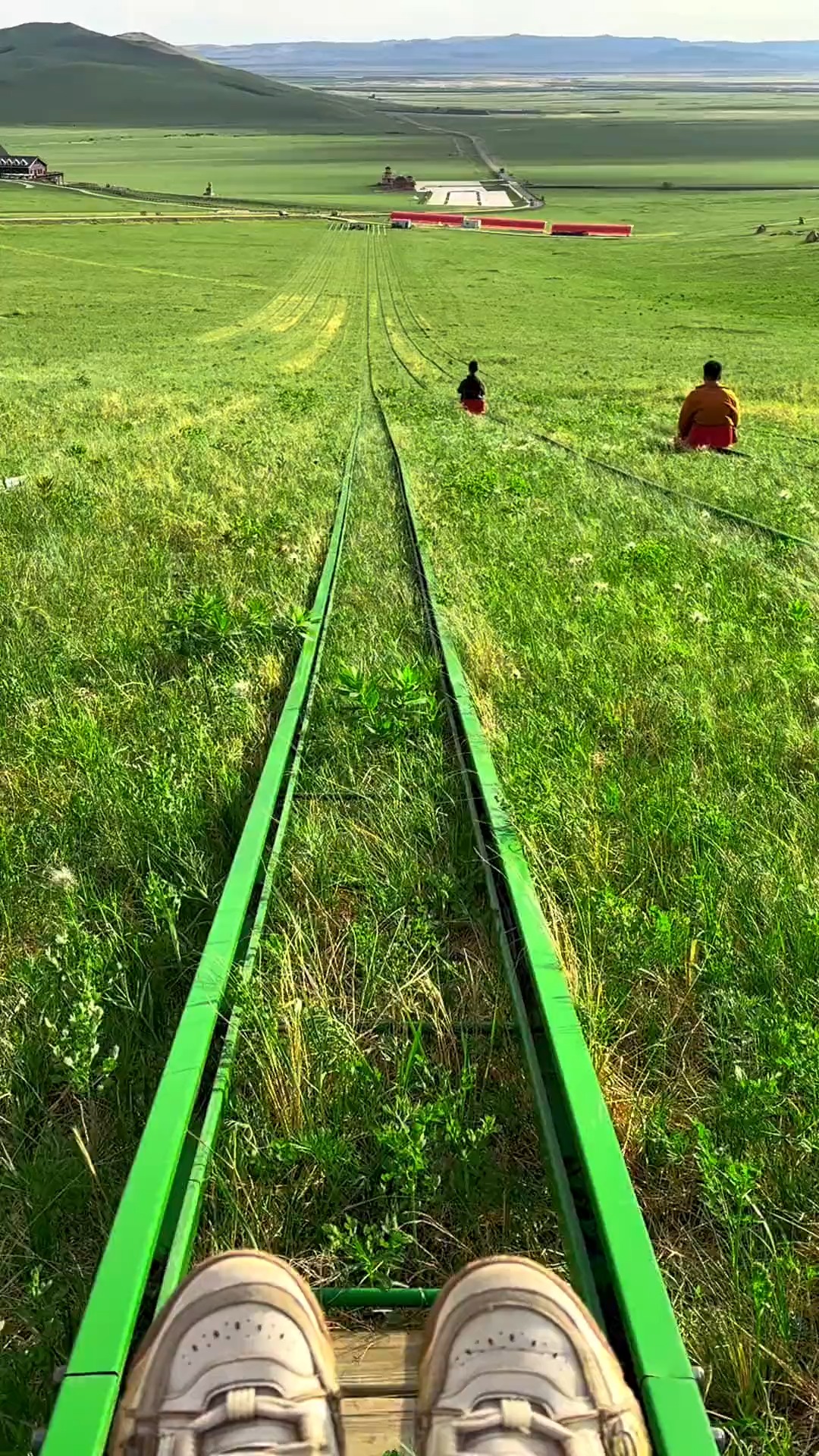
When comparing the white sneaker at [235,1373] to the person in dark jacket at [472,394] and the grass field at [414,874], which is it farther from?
the person in dark jacket at [472,394]

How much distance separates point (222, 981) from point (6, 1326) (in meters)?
0.93

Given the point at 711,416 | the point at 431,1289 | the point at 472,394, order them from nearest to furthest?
1. the point at 431,1289
2. the point at 711,416
3. the point at 472,394

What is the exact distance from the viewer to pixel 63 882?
336cm

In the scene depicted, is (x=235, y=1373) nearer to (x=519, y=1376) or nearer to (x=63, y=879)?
A: (x=519, y=1376)

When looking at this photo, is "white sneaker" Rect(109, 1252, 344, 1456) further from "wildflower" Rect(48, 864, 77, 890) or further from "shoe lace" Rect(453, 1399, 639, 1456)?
"wildflower" Rect(48, 864, 77, 890)

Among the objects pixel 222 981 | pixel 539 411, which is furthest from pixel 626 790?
pixel 539 411

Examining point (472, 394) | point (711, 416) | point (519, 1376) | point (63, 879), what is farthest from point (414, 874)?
point (472, 394)

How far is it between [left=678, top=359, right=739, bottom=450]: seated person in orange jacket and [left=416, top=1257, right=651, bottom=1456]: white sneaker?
42.3 feet

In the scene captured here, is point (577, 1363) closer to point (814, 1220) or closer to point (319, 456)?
point (814, 1220)

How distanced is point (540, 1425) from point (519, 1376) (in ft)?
0.29

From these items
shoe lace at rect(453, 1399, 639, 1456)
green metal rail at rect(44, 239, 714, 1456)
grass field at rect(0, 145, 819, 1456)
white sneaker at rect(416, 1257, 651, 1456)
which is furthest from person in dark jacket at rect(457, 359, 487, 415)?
shoe lace at rect(453, 1399, 639, 1456)

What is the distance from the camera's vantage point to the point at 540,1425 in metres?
1.67

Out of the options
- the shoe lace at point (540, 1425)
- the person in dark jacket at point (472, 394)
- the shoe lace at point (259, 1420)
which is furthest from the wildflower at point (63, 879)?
the person in dark jacket at point (472, 394)

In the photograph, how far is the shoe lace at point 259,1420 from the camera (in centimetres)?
166
